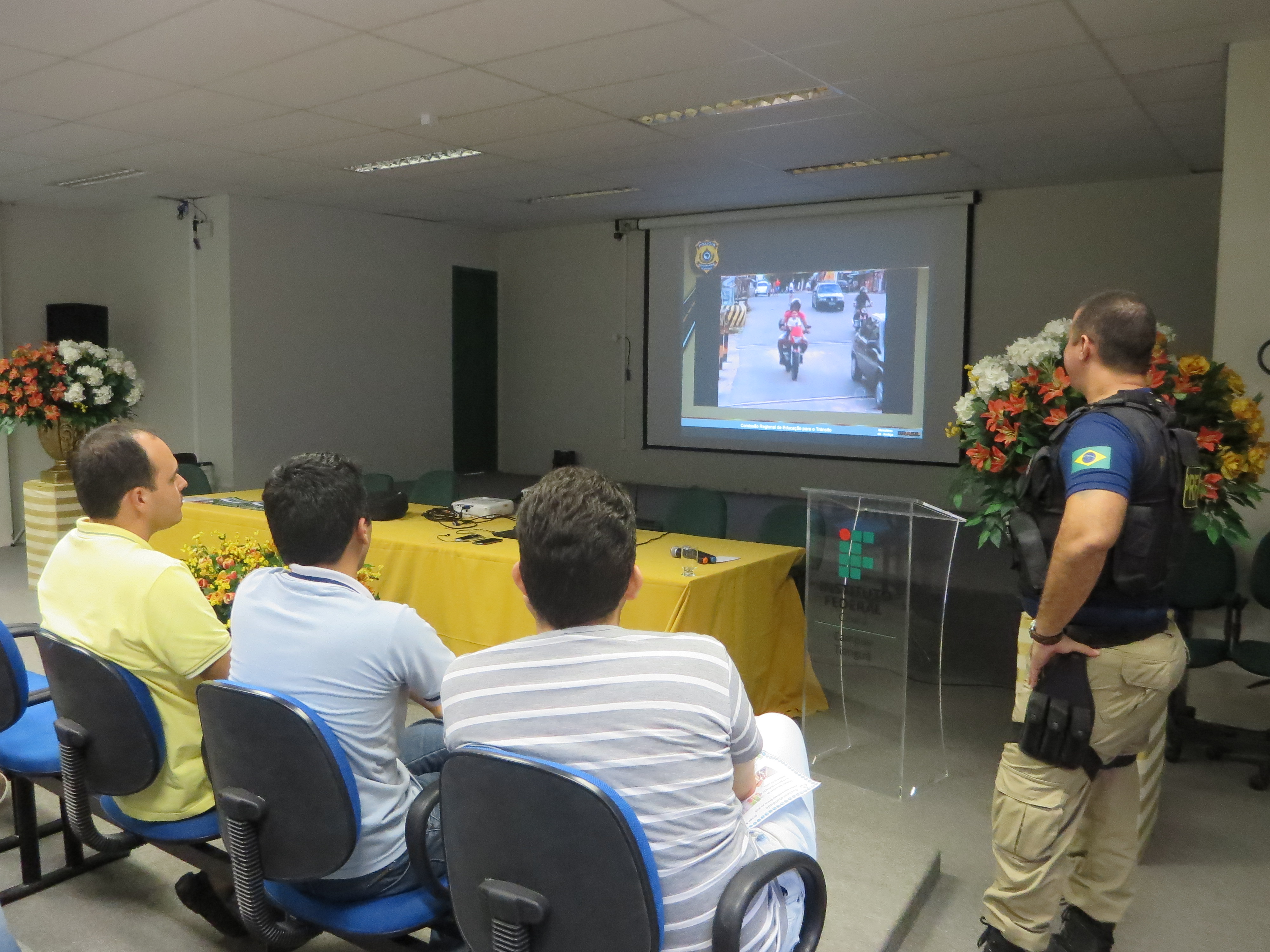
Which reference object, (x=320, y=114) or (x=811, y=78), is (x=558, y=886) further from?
(x=320, y=114)

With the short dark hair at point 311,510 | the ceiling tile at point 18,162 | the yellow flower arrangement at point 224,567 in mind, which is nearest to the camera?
the short dark hair at point 311,510

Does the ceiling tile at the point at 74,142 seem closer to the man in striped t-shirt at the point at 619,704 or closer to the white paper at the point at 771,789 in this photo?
the man in striped t-shirt at the point at 619,704

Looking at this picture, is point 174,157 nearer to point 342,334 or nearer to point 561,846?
point 342,334

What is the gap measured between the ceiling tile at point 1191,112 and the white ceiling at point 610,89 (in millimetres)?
23

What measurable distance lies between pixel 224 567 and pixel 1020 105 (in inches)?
152

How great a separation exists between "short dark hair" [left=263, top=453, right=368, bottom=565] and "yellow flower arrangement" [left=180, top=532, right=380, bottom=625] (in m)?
0.77

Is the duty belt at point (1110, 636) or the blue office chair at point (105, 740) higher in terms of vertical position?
the duty belt at point (1110, 636)

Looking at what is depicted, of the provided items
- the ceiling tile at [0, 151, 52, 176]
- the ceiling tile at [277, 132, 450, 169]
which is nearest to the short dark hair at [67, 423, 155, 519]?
the ceiling tile at [277, 132, 450, 169]

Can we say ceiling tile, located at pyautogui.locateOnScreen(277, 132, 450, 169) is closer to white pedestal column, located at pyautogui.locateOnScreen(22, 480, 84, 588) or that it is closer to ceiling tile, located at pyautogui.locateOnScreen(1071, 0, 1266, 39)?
white pedestal column, located at pyautogui.locateOnScreen(22, 480, 84, 588)

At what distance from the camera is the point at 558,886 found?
1.23 meters

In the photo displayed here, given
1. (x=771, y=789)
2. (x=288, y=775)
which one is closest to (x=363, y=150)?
(x=288, y=775)

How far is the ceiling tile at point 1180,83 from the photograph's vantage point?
3782 millimetres

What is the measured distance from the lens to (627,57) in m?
3.69

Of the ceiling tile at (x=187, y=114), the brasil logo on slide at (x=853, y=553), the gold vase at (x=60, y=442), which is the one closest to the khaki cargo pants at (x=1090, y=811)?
the brasil logo on slide at (x=853, y=553)
